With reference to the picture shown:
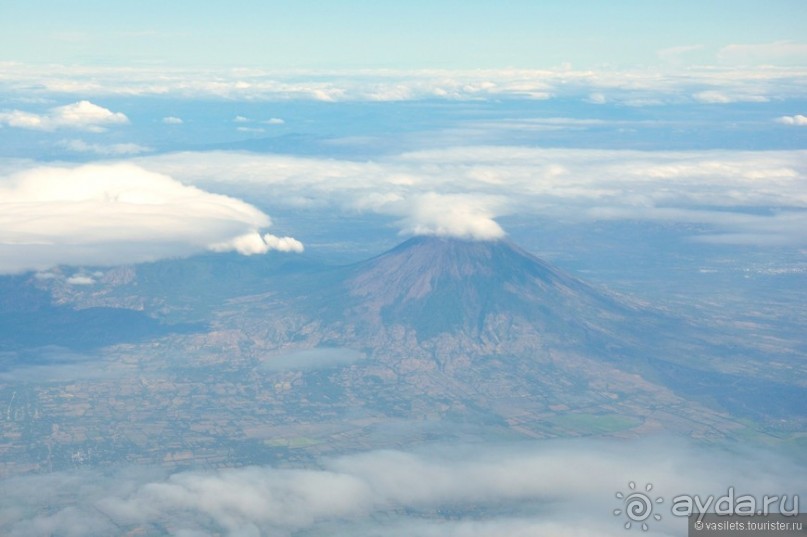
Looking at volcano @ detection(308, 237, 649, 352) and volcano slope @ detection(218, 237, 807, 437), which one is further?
volcano @ detection(308, 237, 649, 352)

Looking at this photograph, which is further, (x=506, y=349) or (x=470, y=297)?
(x=470, y=297)

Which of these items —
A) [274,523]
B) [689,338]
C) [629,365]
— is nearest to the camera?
[274,523]

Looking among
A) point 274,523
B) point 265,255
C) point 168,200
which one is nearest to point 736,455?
point 274,523

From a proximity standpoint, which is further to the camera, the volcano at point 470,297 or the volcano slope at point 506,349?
the volcano at point 470,297

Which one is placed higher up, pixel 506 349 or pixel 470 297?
pixel 470 297

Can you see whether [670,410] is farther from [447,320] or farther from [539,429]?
[447,320]

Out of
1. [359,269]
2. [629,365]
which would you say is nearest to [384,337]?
[359,269]

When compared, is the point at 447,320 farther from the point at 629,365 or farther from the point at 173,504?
the point at 173,504

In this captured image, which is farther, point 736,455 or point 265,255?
point 265,255

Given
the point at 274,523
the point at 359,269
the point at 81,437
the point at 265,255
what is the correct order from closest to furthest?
1. the point at 274,523
2. the point at 81,437
3. the point at 359,269
4. the point at 265,255
